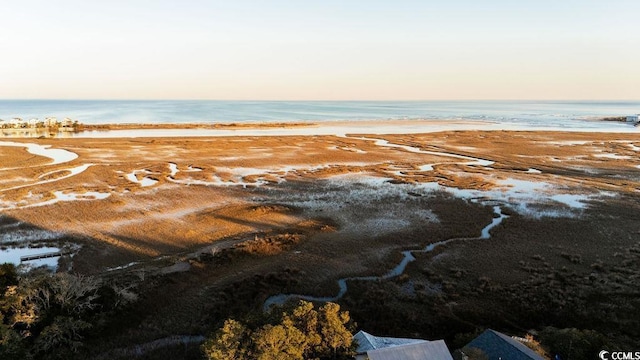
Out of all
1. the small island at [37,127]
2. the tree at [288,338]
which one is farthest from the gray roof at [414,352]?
the small island at [37,127]

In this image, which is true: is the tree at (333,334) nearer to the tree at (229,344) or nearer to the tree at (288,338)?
the tree at (288,338)

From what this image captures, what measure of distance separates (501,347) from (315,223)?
64.3 ft

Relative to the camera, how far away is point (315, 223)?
33594 mm

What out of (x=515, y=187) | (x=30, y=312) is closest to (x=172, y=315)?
(x=30, y=312)

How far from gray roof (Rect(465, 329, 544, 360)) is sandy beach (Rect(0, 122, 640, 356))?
3173 mm

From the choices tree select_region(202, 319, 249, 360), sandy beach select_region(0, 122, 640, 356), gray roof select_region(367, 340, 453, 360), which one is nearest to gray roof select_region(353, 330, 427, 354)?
gray roof select_region(367, 340, 453, 360)

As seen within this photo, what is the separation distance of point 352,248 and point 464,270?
7544 mm

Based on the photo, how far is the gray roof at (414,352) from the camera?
14359 mm

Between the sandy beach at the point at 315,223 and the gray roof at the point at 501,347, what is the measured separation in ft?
10.4

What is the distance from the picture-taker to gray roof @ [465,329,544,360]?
49.0 feet

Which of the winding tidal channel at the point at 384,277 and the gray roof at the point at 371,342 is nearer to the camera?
the gray roof at the point at 371,342

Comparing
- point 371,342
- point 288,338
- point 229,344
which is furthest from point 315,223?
point 229,344

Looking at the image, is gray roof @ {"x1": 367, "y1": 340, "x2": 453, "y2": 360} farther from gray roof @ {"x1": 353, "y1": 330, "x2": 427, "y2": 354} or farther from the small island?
the small island

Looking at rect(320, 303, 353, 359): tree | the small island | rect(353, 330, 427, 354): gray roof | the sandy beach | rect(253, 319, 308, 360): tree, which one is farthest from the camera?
the small island
